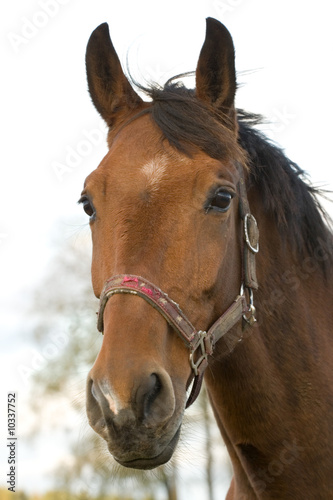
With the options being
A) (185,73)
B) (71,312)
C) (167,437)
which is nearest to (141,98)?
(185,73)

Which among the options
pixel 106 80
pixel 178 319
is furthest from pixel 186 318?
pixel 106 80

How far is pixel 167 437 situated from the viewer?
292 cm

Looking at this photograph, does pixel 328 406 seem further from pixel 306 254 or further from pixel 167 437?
pixel 167 437

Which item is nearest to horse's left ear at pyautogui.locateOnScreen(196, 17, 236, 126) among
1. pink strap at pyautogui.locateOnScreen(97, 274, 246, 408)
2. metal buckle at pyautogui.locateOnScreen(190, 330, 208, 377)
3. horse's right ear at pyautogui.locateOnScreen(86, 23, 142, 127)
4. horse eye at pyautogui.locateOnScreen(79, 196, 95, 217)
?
horse's right ear at pyautogui.locateOnScreen(86, 23, 142, 127)

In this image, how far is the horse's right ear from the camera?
4.48 meters

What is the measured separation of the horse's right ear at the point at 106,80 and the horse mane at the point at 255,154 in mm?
144

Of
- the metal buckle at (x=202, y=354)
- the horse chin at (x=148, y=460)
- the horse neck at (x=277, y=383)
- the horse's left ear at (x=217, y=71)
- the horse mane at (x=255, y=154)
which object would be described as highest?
the horse's left ear at (x=217, y=71)

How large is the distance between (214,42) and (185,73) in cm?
61

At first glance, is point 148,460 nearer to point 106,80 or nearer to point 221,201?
point 221,201

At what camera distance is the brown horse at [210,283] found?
9.64 ft

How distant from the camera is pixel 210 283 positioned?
347 centimetres

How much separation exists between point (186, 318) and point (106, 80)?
2.32 metres

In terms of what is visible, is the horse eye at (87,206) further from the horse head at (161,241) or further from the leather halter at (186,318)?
the leather halter at (186,318)

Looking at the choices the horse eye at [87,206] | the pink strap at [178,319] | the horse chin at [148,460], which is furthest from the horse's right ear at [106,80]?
the horse chin at [148,460]
